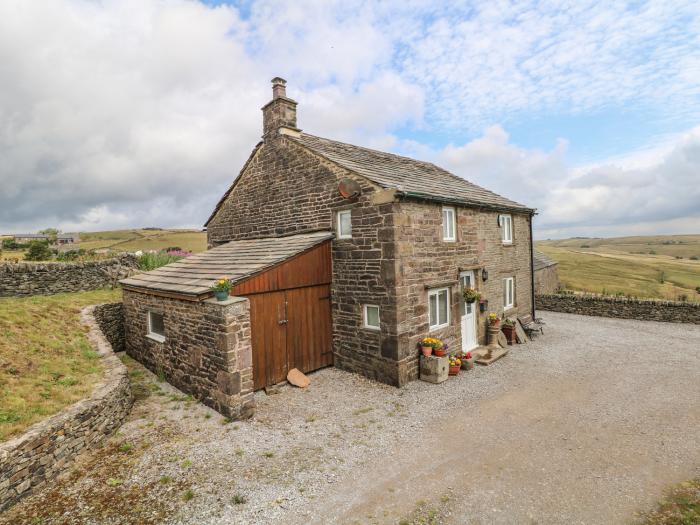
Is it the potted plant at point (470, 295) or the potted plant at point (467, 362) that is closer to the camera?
the potted plant at point (467, 362)

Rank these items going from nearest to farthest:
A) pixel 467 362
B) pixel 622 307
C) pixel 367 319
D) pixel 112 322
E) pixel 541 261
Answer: pixel 367 319
pixel 467 362
pixel 112 322
pixel 622 307
pixel 541 261

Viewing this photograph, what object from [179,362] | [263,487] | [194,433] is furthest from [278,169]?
[263,487]

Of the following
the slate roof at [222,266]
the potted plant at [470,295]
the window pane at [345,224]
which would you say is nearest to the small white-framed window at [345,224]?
the window pane at [345,224]

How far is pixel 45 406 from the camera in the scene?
6.36 metres

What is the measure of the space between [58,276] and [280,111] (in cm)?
1243

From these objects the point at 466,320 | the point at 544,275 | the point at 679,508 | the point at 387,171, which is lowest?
the point at 679,508

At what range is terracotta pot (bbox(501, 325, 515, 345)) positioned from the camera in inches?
555

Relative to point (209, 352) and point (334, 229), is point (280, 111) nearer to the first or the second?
point (334, 229)

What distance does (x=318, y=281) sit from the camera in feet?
35.4

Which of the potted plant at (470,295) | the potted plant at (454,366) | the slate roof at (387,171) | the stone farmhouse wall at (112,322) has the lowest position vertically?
the potted plant at (454,366)

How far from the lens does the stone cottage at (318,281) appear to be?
8789 mm

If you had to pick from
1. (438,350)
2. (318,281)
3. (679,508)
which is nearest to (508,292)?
(438,350)

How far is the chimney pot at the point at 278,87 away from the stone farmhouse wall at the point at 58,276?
39.1 feet

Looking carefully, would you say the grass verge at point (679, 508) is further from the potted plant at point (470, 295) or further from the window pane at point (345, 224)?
the window pane at point (345, 224)
